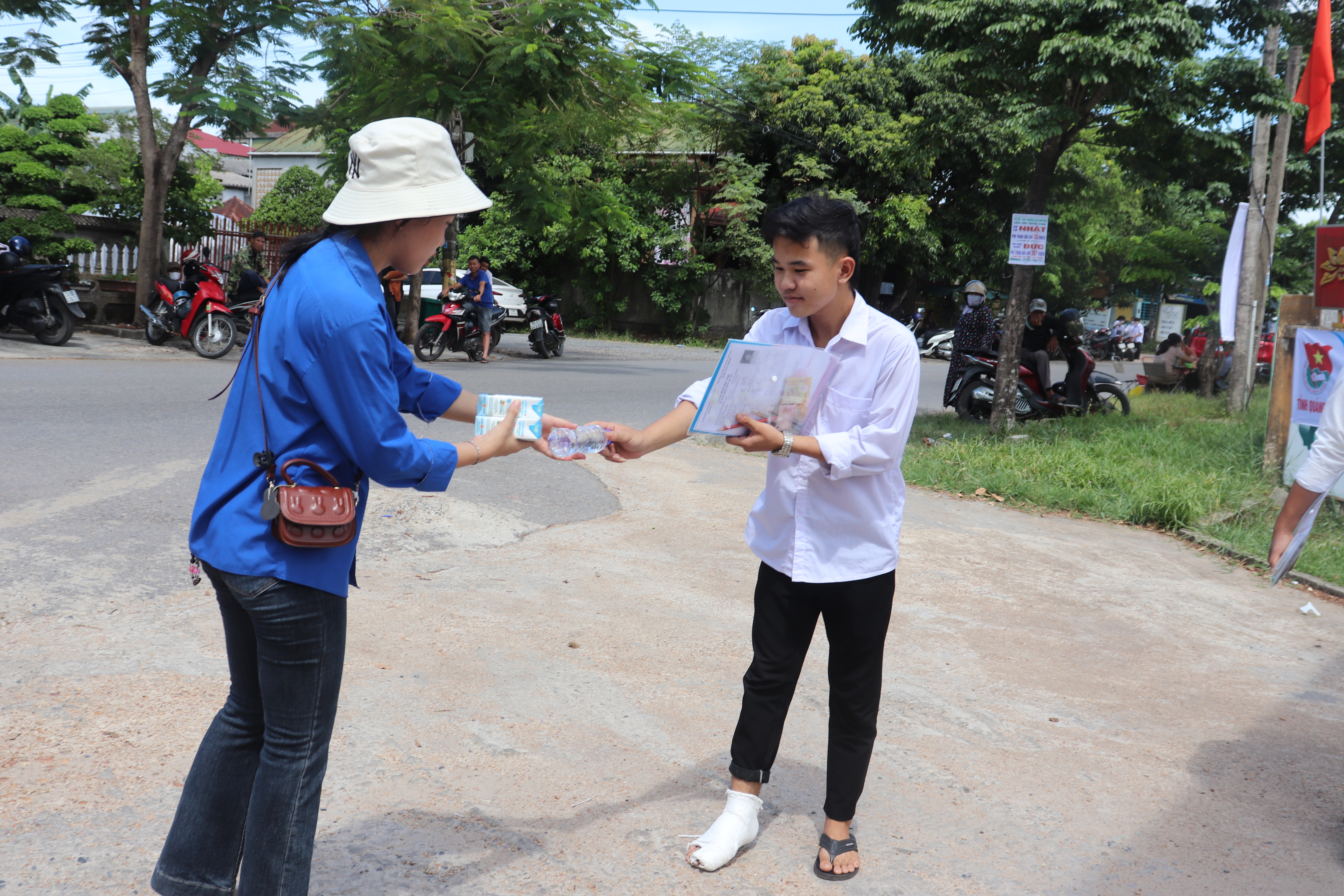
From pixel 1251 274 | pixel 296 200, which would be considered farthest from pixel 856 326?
pixel 296 200

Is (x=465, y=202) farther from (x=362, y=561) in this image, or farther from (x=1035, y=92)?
(x=1035, y=92)

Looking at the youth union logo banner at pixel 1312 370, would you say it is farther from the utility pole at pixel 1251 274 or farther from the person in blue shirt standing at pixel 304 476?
the person in blue shirt standing at pixel 304 476

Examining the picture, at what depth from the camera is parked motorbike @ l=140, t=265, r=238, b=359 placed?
13.2 m

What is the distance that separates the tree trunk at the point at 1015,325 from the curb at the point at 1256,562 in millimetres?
3393

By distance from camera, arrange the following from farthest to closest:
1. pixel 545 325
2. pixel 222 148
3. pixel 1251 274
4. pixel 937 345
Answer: pixel 222 148 → pixel 937 345 → pixel 545 325 → pixel 1251 274

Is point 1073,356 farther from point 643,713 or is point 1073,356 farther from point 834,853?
point 834,853

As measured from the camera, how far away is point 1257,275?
14.6 m

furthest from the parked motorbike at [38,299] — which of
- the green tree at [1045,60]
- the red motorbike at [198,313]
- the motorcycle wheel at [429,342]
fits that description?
the green tree at [1045,60]

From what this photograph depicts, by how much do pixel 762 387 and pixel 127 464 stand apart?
5.45 m

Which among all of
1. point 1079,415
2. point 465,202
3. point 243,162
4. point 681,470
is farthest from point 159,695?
point 243,162

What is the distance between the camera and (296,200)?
31859 millimetres

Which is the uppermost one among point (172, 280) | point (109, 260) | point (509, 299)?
point (509, 299)

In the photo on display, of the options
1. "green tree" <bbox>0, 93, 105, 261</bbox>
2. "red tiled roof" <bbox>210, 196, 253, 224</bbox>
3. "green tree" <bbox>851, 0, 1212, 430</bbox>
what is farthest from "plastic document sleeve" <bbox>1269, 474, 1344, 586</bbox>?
"red tiled roof" <bbox>210, 196, 253, 224</bbox>

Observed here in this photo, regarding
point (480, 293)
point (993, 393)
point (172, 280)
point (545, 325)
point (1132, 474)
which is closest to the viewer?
point (1132, 474)
